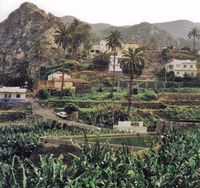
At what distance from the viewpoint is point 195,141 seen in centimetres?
3831

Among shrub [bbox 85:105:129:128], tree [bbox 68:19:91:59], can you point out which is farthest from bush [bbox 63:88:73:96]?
tree [bbox 68:19:91:59]

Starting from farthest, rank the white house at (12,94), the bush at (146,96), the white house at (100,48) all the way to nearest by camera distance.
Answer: the white house at (100,48), the bush at (146,96), the white house at (12,94)

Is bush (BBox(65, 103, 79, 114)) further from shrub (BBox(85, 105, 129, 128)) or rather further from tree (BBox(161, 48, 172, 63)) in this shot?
tree (BBox(161, 48, 172, 63))

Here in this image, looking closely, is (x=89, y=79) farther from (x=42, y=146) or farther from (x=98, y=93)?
(x=42, y=146)

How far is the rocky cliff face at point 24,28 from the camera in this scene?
13788 centimetres

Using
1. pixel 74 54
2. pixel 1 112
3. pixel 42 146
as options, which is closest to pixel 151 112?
pixel 1 112

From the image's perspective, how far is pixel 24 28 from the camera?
149m

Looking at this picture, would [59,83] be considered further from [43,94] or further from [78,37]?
[78,37]

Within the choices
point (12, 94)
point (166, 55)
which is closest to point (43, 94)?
point (12, 94)

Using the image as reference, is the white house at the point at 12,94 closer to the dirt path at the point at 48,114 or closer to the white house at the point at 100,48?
the dirt path at the point at 48,114

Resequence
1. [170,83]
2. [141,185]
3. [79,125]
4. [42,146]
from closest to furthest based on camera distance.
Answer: [141,185], [42,146], [79,125], [170,83]

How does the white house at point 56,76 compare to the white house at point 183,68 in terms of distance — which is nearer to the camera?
the white house at point 56,76

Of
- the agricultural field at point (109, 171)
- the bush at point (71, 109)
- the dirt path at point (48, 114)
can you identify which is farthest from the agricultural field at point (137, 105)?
the agricultural field at point (109, 171)

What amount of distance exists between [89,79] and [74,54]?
73.1 feet
